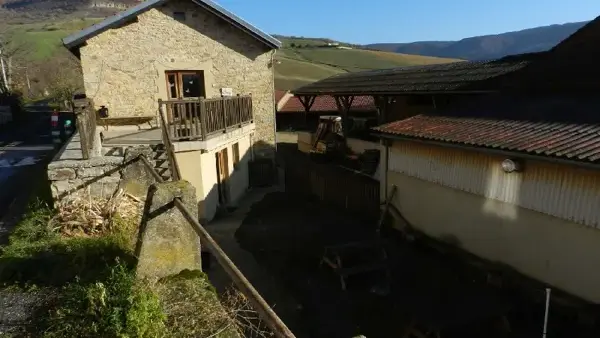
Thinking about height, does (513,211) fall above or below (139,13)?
below

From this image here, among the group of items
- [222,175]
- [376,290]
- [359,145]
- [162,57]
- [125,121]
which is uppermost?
[162,57]

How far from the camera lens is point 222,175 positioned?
1245 cm

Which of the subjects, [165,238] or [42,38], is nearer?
[165,238]

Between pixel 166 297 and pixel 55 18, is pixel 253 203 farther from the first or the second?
pixel 55 18

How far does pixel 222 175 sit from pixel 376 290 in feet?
21.4

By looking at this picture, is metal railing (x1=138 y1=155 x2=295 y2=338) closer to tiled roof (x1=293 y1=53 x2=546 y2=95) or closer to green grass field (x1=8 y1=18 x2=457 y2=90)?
tiled roof (x1=293 y1=53 x2=546 y2=95)

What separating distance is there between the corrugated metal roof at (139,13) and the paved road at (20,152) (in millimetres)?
4678

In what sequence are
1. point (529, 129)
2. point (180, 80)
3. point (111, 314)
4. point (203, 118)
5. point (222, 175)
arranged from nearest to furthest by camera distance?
point (111, 314)
point (529, 129)
point (203, 118)
point (222, 175)
point (180, 80)

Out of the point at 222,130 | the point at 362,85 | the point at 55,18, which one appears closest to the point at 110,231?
the point at 222,130

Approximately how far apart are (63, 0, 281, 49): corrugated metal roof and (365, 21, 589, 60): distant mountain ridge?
128m

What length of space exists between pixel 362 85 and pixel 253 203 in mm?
6840

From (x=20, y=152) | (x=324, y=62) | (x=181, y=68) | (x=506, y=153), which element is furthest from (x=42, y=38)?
(x=506, y=153)

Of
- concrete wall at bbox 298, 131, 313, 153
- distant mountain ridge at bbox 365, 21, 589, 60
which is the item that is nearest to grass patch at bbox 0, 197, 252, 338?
concrete wall at bbox 298, 131, 313, 153

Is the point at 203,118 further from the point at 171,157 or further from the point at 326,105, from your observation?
the point at 326,105
